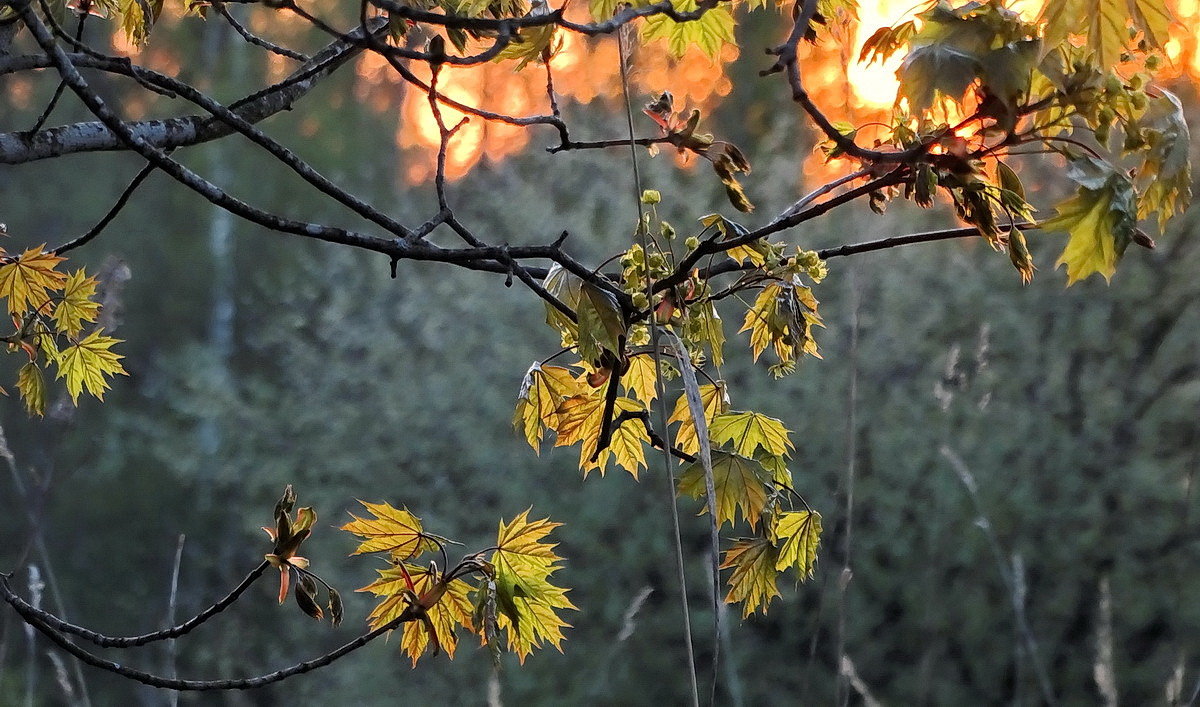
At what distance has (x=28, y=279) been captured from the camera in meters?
0.93

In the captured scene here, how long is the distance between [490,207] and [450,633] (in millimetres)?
3653

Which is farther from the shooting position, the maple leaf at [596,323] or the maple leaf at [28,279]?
the maple leaf at [28,279]

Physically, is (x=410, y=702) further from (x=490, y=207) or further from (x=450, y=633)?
(x=450, y=633)

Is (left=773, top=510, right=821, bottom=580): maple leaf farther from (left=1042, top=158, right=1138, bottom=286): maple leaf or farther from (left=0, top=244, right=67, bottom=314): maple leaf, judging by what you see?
(left=0, top=244, right=67, bottom=314): maple leaf

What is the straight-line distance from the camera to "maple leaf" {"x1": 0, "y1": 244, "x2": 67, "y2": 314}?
0.92 m

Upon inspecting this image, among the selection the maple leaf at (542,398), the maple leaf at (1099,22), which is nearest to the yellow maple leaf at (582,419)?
the maple leaf at (542,398)

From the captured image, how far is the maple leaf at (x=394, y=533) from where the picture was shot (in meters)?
0.77

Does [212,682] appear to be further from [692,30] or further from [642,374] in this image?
[692,30]

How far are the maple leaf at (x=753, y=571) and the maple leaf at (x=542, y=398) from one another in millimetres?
158

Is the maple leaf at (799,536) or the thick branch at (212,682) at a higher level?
the maple leaf at (799,536)

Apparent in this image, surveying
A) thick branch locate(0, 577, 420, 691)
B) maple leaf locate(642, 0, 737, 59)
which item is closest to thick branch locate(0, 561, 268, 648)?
thick branch locate(0, 577, 420, 691)

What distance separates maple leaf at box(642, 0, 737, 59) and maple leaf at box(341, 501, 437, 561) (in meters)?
0.38

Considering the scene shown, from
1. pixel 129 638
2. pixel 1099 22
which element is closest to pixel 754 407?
pixel 129 638

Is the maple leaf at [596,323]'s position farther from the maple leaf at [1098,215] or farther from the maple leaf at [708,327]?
the maple leaf at [1098,215]
